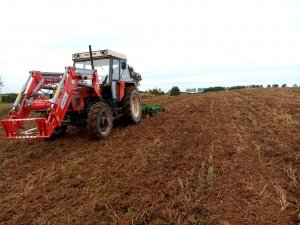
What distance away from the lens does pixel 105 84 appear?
29.0ft

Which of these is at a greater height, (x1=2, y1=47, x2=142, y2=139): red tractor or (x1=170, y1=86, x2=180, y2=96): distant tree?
(x1=2, y1=47, x2=142, y2=139): red tractor

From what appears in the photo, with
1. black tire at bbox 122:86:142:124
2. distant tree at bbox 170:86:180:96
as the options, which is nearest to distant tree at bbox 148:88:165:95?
distant tree at bbox 170:86:180:96

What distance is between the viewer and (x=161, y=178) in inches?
198

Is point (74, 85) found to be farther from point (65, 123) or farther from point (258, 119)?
point (258, 119)

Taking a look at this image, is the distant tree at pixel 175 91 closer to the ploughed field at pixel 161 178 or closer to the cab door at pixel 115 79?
the cab door at pixel 115 79

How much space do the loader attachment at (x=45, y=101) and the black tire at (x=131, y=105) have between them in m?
1.38

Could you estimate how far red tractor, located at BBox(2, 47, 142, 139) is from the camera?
6875 mm

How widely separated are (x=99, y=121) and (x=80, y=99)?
0.82 meters

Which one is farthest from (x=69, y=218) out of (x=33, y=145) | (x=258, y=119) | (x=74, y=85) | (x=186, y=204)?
(x=258, y=119)

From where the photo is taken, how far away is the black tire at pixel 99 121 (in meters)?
7.38

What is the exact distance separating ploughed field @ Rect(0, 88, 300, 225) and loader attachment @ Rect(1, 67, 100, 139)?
0.67 metres

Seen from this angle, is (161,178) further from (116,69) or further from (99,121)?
(116,69)

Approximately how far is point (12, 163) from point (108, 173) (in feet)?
8.07

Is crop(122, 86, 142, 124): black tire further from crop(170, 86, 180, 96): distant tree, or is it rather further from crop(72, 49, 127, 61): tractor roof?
crop(170, 86, 180, 96): distant tree
